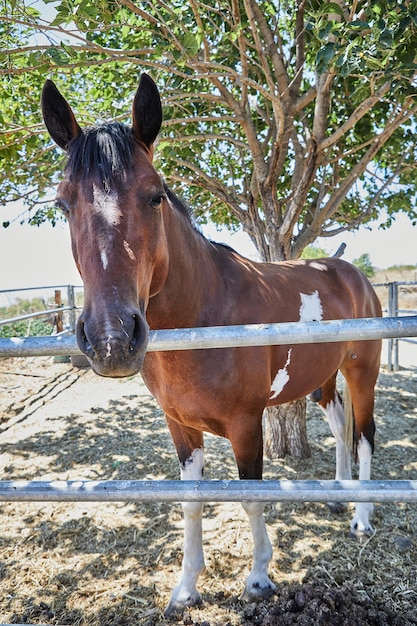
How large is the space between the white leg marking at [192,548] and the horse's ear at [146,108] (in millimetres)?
1743

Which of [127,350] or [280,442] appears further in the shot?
[280,442]

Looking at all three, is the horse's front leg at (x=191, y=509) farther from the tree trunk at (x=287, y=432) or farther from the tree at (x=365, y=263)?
the tree at (x=365, y=263)

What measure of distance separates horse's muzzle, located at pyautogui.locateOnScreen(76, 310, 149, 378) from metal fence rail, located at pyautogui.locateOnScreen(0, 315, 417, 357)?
0.05 meters

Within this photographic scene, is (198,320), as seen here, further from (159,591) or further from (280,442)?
(280,442)

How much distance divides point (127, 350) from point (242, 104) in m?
3.26

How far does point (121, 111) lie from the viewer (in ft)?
14.2

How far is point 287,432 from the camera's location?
399 cm

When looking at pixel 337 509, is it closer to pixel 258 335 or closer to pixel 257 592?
pixel 257 592

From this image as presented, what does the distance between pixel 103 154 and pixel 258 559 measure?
227 cm

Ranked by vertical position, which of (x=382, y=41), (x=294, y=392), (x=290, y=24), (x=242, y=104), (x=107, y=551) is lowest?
(x=107, y=551)

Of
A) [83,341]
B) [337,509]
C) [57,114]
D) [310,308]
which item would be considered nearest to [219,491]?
[83,341]

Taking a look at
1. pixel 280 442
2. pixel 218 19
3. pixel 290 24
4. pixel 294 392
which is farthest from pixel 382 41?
pixel 280 442

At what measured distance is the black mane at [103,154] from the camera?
1357 millimetres

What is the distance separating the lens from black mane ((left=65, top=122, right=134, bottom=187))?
1.36m
